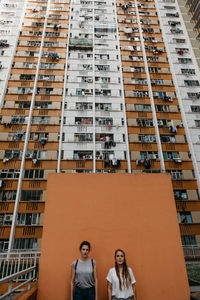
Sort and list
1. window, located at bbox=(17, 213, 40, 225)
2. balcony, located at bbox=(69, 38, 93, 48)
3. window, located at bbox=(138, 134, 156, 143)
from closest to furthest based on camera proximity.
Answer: window, located at bbox=(17, 213, 40, 225)
window, located at bbox=(138, 134, 156, 143)
balcony, located at bbox=(69, 38, 93, 48)

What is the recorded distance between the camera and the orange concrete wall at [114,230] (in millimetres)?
5242

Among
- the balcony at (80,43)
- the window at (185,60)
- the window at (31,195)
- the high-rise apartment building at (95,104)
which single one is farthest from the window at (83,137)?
the window at (185,60)

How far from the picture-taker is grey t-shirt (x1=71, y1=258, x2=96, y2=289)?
4.41 metres

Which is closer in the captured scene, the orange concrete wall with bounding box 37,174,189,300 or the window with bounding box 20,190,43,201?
the orange concrete wall with bounding box 37,174,189,300

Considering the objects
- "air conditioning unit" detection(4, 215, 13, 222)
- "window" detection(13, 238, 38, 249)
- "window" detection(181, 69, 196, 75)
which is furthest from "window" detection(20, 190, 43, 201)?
"window" detection(181, 69, 196, 75)

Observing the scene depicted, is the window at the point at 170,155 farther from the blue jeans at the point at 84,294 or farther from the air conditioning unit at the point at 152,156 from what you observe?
the blue jeans at the point at 84,294

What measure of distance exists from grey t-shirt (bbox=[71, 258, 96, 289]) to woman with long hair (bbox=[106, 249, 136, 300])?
464 mm

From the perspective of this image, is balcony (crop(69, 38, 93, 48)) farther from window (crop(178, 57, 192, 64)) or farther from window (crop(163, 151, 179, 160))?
window (crop(163, 151, 179, 160))

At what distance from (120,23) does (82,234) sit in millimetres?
32379

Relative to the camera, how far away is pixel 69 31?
90.7 ft

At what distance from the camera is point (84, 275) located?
4.47 meters

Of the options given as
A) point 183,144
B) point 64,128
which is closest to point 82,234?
point 64,128

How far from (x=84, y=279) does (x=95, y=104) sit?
20.2m

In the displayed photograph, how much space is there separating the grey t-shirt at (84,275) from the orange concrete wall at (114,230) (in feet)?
2.80
